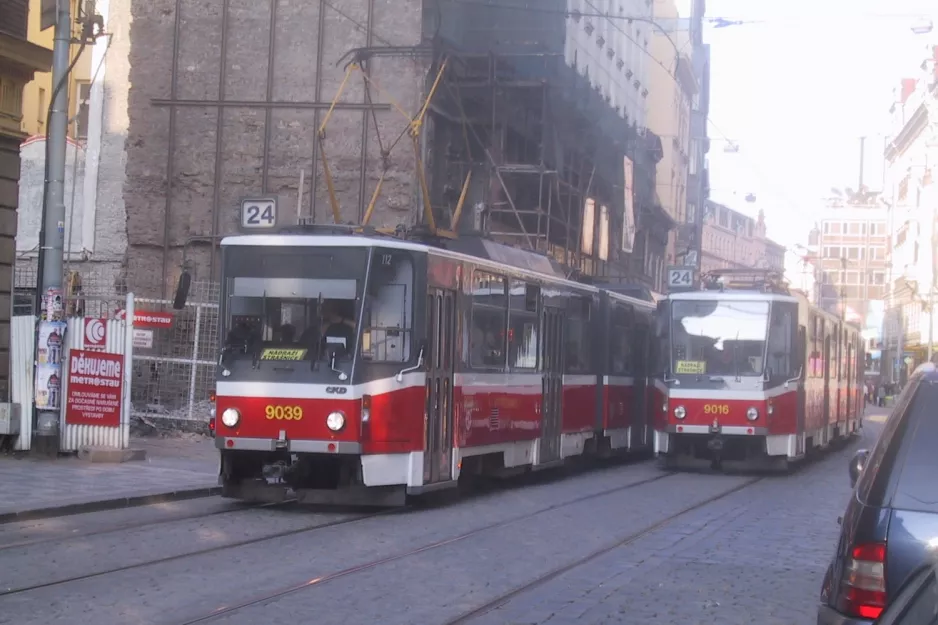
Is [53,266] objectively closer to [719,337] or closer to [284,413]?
[284,413]

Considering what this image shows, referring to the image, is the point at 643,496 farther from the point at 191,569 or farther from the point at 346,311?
the point at 191,569

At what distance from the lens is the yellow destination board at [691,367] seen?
2122cm

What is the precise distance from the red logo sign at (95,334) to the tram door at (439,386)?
6.27 m

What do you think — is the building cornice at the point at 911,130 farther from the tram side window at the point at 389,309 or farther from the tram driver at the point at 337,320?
the tram driver at the point at 337,320

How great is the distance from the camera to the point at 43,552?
1052 cm

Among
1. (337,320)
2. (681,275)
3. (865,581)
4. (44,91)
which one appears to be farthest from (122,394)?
(44,91)

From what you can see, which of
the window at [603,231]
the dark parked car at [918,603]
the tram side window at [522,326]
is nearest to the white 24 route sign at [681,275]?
the window at [603,231]

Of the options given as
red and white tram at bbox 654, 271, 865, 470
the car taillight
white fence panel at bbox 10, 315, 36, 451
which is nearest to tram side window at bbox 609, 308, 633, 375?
red and white tram at bbox 654, 271, 865, 470

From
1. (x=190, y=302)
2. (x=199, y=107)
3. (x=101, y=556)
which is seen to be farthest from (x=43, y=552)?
(x=199, y=107)

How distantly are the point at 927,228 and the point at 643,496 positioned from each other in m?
61.3

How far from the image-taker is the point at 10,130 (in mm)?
19844

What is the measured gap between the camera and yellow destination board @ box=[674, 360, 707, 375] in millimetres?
21219

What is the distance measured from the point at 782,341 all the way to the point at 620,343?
10.3 ft

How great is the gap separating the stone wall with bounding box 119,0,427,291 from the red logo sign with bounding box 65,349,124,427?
10186 millimetres
